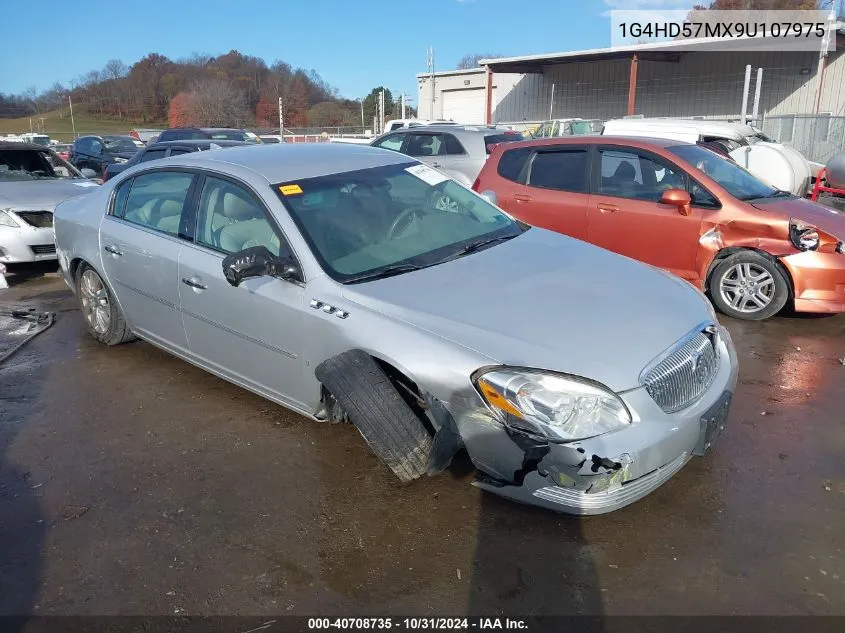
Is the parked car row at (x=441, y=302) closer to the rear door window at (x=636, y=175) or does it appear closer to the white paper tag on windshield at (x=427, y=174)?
the white paper tag on windshield at (x=427, y=174)

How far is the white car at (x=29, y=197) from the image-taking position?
746 cm

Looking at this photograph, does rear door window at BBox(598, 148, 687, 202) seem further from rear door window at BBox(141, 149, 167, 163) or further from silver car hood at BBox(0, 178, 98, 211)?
rear door window at BBox(141, 149, 167, 163)

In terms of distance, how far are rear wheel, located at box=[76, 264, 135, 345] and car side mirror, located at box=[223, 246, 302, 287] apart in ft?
6.72

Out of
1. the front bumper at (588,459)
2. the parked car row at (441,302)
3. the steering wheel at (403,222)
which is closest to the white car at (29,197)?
the parked car row at (441,302)

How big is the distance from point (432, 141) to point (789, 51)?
2592cm

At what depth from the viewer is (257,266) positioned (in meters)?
3.30

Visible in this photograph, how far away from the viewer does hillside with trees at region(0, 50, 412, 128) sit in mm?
64250

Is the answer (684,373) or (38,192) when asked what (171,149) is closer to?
(38,192)

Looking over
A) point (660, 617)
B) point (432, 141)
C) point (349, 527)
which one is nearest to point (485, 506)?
point (349, 527)

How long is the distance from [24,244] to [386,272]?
6036 millimetres

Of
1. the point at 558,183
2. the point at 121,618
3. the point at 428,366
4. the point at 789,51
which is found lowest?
the point at 121,618

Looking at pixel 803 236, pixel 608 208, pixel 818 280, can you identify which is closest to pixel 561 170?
pixel 608 208

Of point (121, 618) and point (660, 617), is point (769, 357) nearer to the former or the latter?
Result: point (660, 617)

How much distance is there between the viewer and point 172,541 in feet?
9.48
